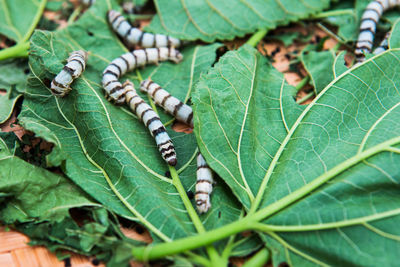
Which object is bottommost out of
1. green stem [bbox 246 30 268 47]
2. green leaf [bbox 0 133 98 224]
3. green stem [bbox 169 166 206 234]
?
green leaf [bbox 0 133 98 224]

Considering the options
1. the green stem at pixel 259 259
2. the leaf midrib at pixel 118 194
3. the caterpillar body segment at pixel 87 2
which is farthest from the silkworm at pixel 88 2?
the green stem at pixel 259 259

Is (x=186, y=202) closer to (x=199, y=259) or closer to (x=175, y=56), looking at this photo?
(x=199, y=259)

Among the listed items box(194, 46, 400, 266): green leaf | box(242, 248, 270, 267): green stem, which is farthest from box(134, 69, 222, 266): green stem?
box(194, 46, 400, 266): green leaf

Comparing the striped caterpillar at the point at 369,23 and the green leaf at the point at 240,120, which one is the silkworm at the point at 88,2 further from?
the striped caterpillar at the point at 369,23

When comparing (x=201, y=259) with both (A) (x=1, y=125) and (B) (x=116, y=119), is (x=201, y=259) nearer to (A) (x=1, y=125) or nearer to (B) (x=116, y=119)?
(B) (x=116, y=119)

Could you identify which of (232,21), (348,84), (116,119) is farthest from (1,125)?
(348,84)

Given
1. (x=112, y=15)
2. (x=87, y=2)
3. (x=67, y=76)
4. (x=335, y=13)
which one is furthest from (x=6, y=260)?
(x=335, y=13)

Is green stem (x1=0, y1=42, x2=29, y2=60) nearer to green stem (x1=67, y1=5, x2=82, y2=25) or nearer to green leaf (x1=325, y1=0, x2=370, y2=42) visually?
green stem (x1=67, y1=5, x2=82, y2=25)
